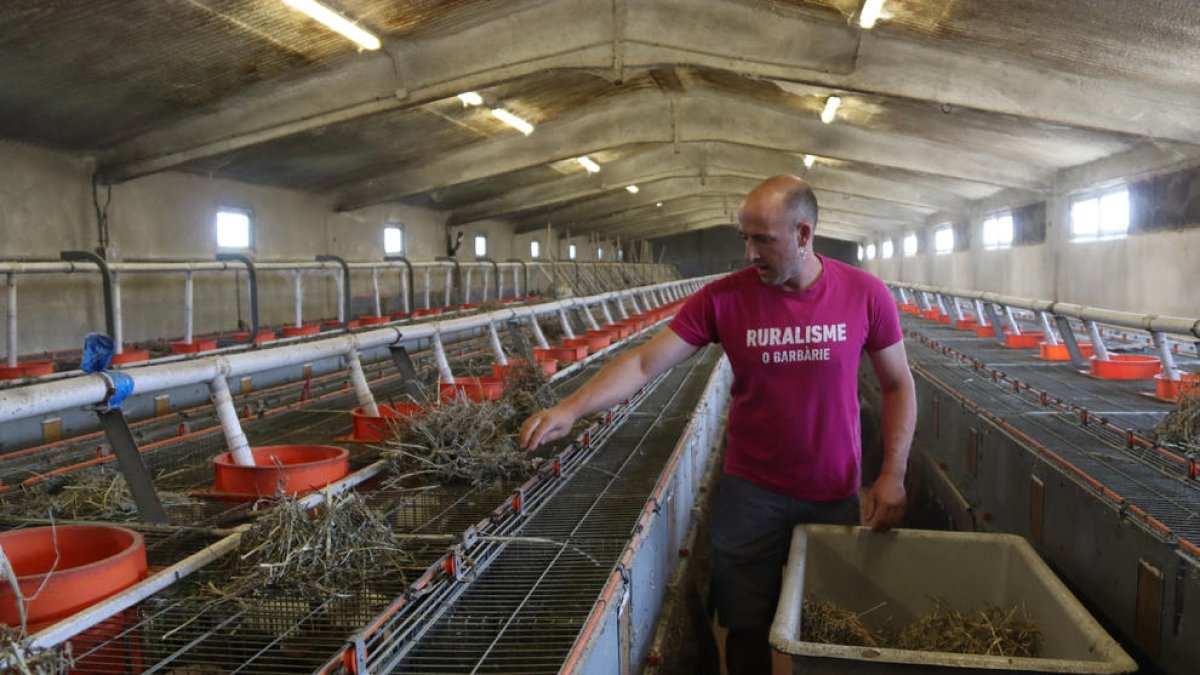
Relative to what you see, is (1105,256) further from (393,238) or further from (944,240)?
(393,238)

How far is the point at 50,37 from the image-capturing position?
22.9ft

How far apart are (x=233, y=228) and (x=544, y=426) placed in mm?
11883

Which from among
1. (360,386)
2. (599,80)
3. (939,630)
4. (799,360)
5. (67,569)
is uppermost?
(599,80)

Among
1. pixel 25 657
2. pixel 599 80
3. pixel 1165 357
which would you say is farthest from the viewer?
pixel 599 80

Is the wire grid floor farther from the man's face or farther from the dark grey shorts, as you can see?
the man's face

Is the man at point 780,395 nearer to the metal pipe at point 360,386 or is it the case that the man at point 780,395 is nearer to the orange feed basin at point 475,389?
the orange feed basin at point 475,389

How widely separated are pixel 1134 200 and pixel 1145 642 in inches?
377

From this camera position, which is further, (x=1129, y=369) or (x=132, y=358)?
(x=1129, y=369)

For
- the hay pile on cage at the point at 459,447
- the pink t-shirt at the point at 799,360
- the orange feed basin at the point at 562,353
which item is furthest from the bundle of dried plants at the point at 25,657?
the orange feed basin at the point at 562,353

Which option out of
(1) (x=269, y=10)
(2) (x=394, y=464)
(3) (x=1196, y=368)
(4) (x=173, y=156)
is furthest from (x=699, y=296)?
(4) (x=173, y=156)

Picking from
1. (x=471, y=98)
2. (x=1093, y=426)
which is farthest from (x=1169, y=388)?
(x=471, y=98)

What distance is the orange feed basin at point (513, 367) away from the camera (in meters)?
4.51

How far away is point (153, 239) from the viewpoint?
11.1m

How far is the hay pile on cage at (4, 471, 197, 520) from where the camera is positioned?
2729 millimetres
